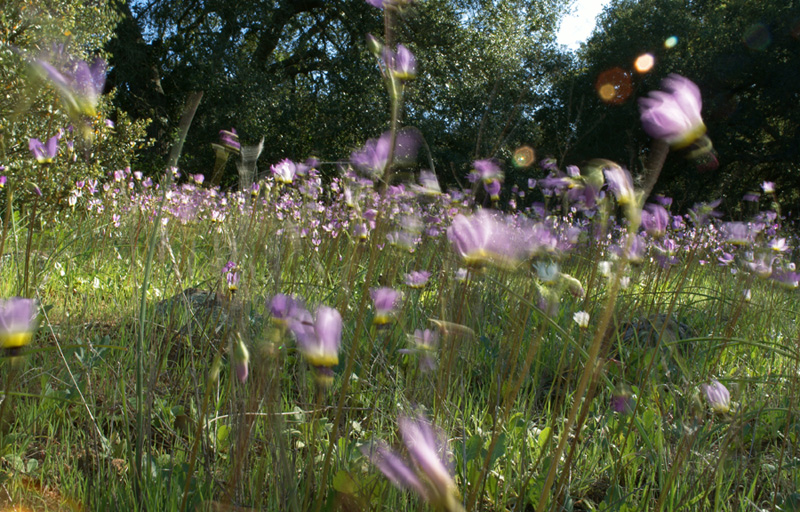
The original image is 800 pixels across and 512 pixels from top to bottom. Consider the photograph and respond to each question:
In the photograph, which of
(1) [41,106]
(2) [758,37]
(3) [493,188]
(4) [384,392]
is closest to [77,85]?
(4) [384,392]

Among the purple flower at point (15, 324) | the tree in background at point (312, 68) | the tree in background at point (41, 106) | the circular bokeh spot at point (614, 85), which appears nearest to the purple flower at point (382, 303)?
the purple flower at point (15, 324)

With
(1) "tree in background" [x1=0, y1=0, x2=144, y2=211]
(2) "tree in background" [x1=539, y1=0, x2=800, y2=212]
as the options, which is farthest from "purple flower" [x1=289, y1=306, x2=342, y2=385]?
(2) "tree in background" [x1=539, y1=0, x2=800, y2=212]

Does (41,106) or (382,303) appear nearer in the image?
(382,303)

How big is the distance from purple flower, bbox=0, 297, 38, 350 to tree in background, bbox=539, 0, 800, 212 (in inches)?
453

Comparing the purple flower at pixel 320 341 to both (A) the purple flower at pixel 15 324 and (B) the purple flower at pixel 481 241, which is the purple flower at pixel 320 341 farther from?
(A) the purple flower at pixel 15 324

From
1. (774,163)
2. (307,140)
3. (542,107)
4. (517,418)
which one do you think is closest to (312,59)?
(307,140)

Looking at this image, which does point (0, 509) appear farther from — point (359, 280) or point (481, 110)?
point (481, 110)

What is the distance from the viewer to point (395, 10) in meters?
0.76

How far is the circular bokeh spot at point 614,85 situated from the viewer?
14.6 metres

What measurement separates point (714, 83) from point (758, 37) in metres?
1.23

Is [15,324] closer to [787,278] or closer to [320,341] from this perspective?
[320,341]

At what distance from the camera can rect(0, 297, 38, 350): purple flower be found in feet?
2.46

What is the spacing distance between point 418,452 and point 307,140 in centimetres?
1262

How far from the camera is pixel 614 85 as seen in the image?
1480 centimetres
